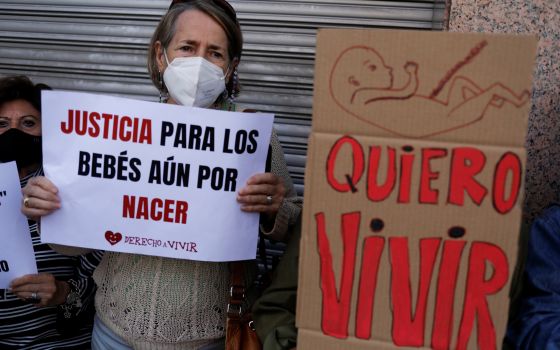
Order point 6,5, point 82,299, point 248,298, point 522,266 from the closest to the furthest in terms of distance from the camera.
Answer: point 522,266 → point 248,298 → point 82,299 → point 6,5

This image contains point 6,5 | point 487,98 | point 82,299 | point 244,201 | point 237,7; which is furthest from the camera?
point 6,5

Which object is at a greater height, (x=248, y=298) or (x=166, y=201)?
(x=166, y=201)

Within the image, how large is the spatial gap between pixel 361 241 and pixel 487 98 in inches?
17.0

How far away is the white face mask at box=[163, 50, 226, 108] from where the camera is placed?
1835 millimetres

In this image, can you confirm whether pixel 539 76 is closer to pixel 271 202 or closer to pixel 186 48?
pixel 271 202

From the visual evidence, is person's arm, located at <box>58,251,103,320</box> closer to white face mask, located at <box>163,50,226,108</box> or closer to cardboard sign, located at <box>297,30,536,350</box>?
white face mask, located at <box>163,50,226,108</box>

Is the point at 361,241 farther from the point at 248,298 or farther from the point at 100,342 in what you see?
the point at 100,342

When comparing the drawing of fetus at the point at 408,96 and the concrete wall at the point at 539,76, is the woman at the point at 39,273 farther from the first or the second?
the concrete wall at the point at 539,76

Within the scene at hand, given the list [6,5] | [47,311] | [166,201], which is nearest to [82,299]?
[47,311]

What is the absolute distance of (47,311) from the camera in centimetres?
224

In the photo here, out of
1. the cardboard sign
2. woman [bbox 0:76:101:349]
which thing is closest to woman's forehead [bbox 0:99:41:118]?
woman [bbox 0:76:101:349]

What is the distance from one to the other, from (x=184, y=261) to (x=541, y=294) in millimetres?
1089

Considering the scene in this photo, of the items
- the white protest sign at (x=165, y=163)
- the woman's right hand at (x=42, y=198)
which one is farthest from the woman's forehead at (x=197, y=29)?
the woman's right hand at (x=42, y=198)

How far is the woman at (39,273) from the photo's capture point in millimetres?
2188
